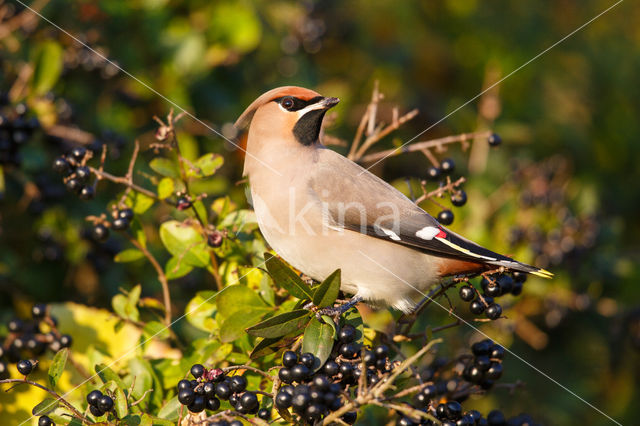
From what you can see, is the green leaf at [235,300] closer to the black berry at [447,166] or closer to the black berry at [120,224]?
the black berry at [120,224]

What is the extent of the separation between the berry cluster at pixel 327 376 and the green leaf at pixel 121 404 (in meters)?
0.52

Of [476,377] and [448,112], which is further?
[448,112]

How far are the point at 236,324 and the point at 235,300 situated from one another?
0.10m

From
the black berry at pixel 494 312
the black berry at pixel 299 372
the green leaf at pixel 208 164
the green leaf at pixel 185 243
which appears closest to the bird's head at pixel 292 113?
the green leaf at pixel 208 164

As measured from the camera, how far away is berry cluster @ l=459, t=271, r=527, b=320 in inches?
102

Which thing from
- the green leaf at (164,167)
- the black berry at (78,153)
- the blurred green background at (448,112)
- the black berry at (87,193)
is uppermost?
the black berry at (78,153)

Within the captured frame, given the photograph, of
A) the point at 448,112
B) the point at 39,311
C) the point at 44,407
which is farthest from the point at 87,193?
the point at 448,112

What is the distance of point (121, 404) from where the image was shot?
7.34 feet

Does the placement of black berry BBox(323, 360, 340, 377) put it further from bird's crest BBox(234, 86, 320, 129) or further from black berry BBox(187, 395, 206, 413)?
bird's crest BBox(234, 86, 320, 129)

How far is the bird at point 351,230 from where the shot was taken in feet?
9.03

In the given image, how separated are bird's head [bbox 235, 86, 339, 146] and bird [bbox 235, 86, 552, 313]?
0.4 inches

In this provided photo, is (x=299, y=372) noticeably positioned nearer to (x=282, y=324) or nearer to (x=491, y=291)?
(x=282, y=324)

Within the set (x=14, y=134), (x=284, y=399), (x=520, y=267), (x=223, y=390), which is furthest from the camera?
(x=14, y=134)

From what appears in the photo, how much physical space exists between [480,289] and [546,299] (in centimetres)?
147
